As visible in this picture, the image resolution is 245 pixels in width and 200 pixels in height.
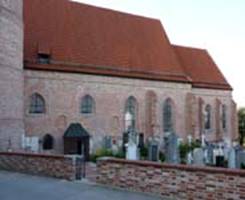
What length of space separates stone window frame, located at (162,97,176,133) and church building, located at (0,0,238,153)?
0.26 feet

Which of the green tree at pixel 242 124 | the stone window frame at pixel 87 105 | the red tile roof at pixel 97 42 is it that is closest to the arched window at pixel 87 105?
the stone window frame at pixel 87 105

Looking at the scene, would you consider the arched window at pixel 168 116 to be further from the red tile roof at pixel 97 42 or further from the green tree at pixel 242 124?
the green tree at pixel 242 124

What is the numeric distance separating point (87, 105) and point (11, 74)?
7.47 metres

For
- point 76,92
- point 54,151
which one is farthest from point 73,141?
point 76,92

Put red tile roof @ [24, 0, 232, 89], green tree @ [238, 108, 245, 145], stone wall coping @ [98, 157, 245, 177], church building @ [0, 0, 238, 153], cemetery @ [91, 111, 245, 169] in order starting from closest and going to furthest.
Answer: stone wall coping @ [98, 157, 245, 177]
cemetery @ [91, 111, 245, 169]
church building @ [0, 0, 238, 153]
red tile roof @ [24, 0, 232, 89]
green tree @ [238, 108, 245, 145]

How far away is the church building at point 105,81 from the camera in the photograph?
82.9 feet

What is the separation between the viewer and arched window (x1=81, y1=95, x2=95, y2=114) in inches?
1065

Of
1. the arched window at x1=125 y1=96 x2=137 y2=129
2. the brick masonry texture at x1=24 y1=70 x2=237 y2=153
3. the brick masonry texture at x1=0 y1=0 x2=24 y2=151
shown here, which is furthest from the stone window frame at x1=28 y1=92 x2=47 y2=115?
the arched window at x1=125 y1=96 x2=137 y2=129

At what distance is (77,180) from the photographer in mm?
12422

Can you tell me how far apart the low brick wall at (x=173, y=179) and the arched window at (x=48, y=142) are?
13.7 metres

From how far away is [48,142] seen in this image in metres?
24.9

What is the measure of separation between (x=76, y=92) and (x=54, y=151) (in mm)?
4218

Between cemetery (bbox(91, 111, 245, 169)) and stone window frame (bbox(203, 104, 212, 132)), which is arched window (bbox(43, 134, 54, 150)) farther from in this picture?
stone window frame (bbox(203, 104, 212, 132))

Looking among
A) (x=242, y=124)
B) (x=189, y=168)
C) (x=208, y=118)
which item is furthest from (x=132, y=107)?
(x=242, y=124)
